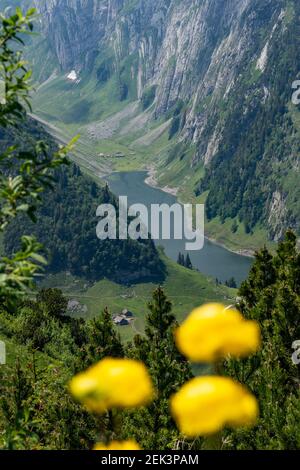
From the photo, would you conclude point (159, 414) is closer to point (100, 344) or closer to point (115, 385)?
point (100, 344)

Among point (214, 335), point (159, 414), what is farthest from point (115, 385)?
point (159, 414)

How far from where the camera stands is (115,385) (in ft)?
16.8

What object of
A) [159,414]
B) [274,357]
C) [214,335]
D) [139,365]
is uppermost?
[214,335]

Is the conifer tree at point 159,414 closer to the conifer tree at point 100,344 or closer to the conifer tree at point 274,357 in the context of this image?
the conifer tree at point 274,357

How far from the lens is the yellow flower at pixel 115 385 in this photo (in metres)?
5.07

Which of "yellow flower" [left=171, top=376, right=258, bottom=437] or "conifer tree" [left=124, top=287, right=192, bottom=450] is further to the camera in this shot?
"conifer tree" [left=124, top=287, right=192, bottom=450]

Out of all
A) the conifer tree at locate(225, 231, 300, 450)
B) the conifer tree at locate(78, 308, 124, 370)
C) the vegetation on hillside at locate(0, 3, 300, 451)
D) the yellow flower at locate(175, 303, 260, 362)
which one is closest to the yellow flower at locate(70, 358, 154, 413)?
the vegetation on hillside at locate(0, 3, 300, 451)

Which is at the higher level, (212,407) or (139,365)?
(139,365)

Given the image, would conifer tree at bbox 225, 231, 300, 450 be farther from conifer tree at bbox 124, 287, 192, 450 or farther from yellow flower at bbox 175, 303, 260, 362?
yellow flower at bbox 175, 303, 260, 362

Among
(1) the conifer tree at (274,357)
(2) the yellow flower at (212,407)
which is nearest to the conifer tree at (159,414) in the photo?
(1) the conifer tree at (274,357)

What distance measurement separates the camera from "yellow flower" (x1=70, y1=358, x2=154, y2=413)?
5.07 m

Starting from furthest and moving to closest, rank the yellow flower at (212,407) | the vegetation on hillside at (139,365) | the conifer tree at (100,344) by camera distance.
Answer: the conifer tree at (100,344)
the vegetation on hillside at (139,365)
the yellow flower at (212,407)
